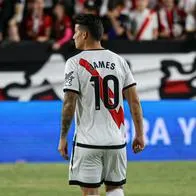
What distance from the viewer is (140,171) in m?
14.3

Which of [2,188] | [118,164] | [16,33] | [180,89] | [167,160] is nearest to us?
[118,164]

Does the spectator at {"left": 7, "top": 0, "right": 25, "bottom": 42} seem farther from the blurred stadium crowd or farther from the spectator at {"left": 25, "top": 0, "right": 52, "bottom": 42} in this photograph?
the spectator at {"left": 25, "top": 0, "right": 52, "bottom": 42}

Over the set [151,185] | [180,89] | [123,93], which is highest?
[123,93]

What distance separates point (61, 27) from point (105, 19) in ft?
3.09

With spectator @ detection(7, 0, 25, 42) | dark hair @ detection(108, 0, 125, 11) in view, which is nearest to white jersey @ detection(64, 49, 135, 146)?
spectator @ detection(7, 0, 25, 42)

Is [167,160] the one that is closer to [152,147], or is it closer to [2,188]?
[152,147]

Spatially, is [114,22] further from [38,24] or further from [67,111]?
[67,111]

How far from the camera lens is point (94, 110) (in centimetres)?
809

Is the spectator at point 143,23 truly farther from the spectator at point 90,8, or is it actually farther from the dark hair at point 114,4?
the spectator at point 90,8

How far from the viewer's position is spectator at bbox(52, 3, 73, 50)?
1841 cm

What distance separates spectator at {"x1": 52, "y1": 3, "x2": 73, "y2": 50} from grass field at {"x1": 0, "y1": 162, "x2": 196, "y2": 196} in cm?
421

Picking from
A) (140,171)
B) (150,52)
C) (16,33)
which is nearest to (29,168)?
(140,171)

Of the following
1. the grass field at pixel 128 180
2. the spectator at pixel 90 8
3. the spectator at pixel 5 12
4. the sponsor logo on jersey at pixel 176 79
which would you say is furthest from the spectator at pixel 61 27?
the grass field at pixel 128 180

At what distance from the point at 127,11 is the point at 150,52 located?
4.09ft
